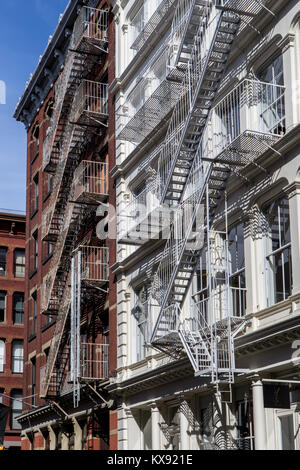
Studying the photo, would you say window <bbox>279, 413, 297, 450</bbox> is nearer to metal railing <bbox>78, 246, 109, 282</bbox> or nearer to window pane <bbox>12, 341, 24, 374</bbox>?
metal railing <bbox>78, 246, 109, 282</bbox>

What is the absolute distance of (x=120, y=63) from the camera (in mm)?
32000

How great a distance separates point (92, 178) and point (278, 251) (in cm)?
1496

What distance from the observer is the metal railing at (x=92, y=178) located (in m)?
33.1

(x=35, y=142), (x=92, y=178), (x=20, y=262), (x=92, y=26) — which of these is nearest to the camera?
(x=92, y=178)

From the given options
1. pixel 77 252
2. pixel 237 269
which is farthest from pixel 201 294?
pixel 77 252

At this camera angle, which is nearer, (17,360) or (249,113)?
(249,113)

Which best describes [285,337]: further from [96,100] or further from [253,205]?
[96,100]

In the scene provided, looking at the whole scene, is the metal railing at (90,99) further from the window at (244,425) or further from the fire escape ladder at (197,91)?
the window at (244,425)

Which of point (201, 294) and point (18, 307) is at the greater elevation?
point (18, 307)

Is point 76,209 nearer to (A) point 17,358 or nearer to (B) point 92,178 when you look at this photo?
(B) point 92,178

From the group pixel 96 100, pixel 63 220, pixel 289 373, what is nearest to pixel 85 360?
pixel 63 220

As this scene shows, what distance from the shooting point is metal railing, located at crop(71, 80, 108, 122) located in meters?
34.4

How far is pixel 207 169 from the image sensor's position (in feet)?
70.7

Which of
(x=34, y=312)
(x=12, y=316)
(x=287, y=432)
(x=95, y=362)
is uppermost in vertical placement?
(x=12, y=316)
